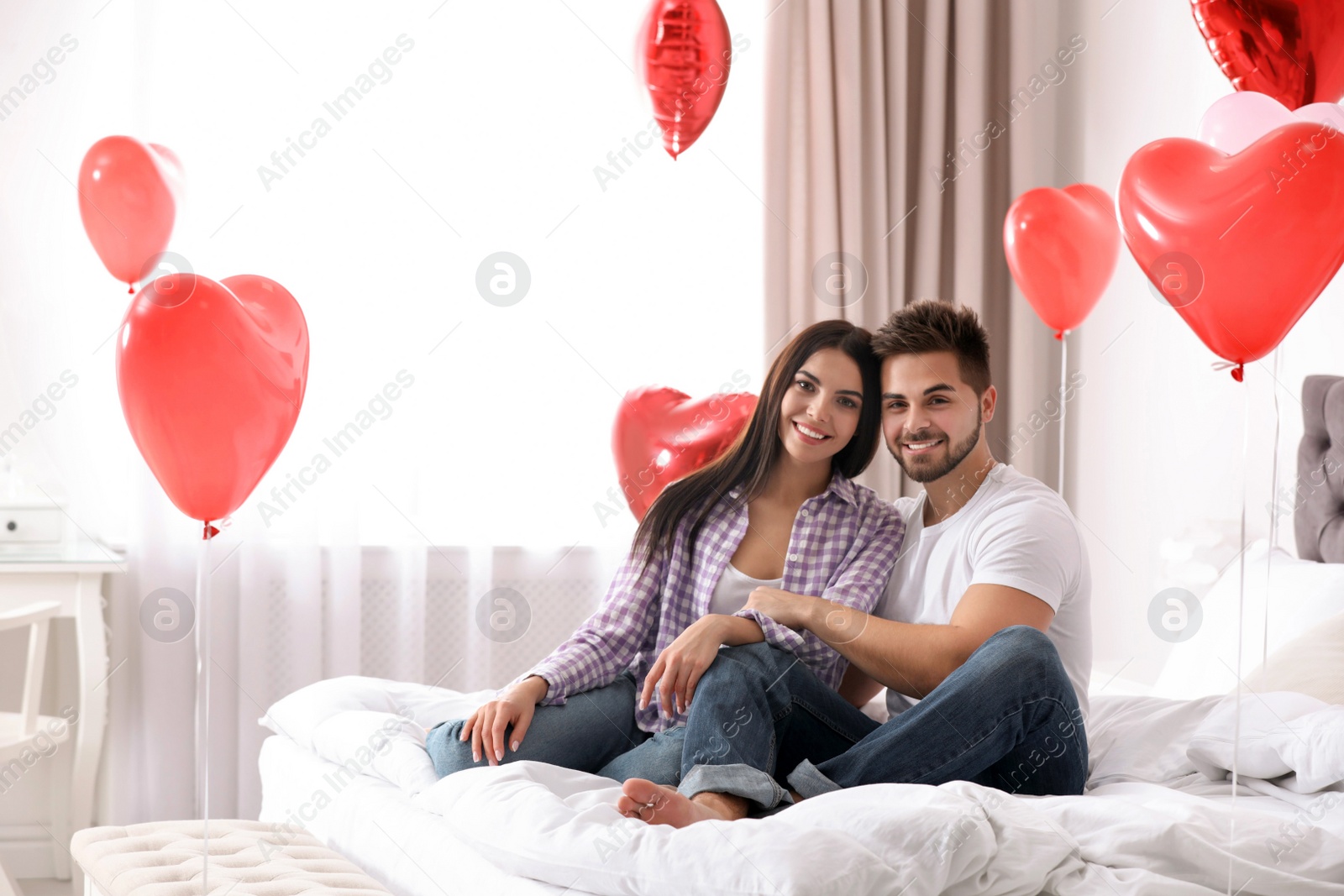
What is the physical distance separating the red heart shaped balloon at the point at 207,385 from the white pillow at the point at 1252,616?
1512 millimetres

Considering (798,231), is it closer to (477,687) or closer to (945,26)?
(945,26)

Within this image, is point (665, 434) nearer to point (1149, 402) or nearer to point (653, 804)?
point (653, 804)

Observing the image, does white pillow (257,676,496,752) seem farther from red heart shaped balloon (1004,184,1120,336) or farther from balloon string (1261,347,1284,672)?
red heart shaped balloon (1004,184,1120,336)

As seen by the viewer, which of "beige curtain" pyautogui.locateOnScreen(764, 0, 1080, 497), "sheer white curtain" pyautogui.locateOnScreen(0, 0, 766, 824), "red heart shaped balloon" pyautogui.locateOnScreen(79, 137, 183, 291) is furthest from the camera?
"beige curtain" pyautogui.locateOnScreen(764, 0, 1080, 497)

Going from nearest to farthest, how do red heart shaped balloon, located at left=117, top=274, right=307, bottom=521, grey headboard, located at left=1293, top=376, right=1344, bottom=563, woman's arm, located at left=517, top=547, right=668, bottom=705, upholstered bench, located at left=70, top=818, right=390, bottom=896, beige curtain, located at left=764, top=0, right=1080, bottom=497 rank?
upholstered bench, located at left=70, top=818, right=390, bottom=896 < red heart shaped balloon, located at left=117, top=274, right=307, bottom=521 < woman's arm, located at left=517, top=547, right=668, bottom=705 < grey headboard, located at left=1293, top=376, right=1344, bottom=563 < beige curtain, located at left=764, top=0, right=1080, bottom=497

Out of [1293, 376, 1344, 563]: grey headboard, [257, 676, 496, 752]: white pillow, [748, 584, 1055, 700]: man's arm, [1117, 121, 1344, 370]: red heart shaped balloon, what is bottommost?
[257, 676, 496, 752]: white pillow

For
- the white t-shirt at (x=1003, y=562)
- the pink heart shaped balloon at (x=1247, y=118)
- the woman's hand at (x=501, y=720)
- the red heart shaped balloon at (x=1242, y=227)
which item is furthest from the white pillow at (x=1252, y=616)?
the woman's hand at (x=501, y=720)

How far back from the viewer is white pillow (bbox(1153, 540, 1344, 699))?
1883 mm

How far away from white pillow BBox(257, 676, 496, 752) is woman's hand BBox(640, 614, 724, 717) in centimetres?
45

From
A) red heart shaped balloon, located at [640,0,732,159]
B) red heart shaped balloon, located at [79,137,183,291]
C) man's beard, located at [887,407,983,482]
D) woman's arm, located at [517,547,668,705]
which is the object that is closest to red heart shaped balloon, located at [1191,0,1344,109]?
man's beard, located at [887,407,983,482]

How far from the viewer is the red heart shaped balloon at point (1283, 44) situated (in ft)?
6.07

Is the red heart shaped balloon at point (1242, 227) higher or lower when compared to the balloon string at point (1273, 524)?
higher

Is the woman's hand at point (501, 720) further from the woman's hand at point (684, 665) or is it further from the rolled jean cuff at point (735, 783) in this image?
the rolled jean cuff at point (735, 783)

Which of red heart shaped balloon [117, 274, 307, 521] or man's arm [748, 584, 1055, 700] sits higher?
red heart shaped balloon [117, 274, 307, 521]
